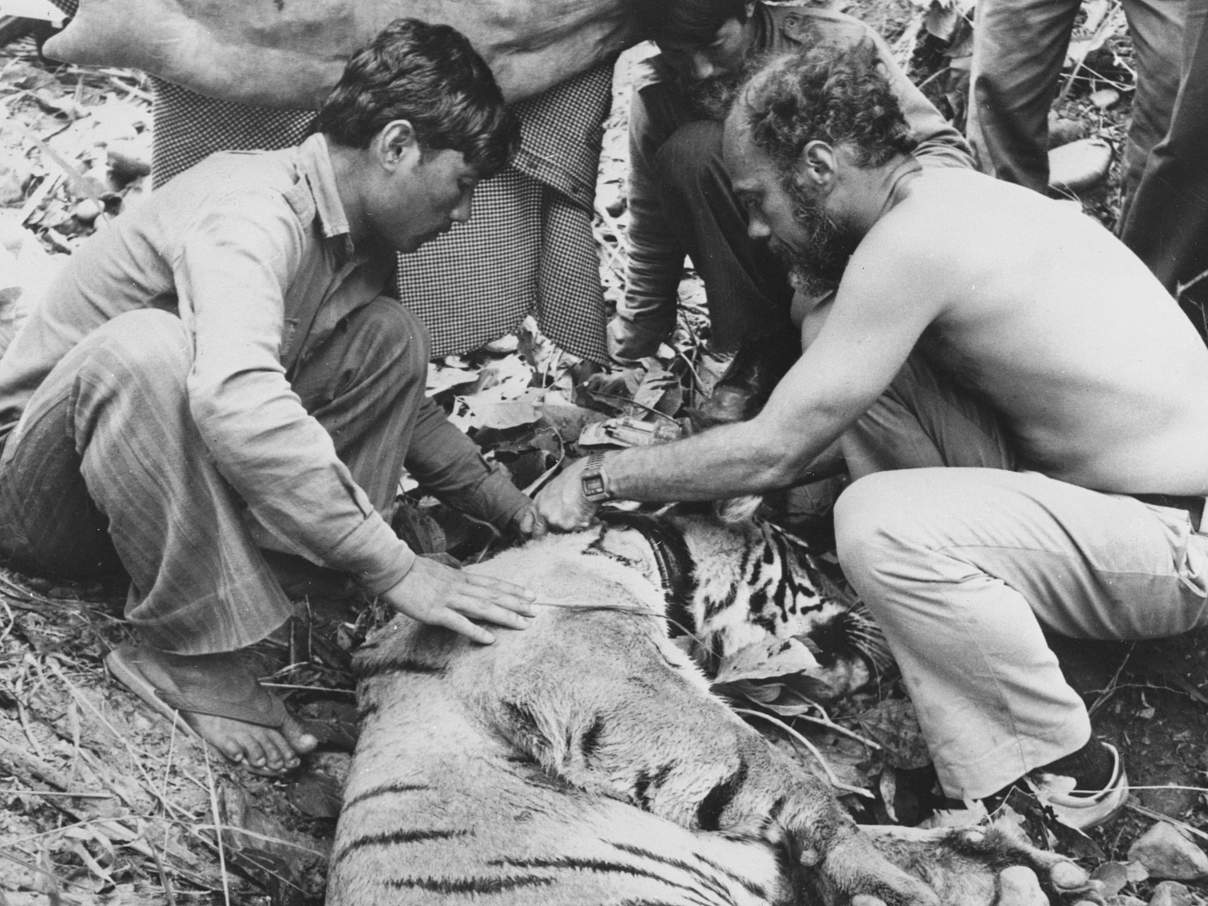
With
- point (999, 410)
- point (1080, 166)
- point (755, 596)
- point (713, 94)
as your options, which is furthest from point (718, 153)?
point (1080, 166)

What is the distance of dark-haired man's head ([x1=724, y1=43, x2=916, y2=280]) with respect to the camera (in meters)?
3.15

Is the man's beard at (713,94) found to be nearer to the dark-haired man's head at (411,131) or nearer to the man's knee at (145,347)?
the dark-haired man's head at (411,131)

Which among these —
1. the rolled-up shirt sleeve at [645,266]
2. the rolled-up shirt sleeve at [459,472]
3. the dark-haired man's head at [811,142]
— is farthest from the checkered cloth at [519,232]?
the dark-haired man's head at [811,142]

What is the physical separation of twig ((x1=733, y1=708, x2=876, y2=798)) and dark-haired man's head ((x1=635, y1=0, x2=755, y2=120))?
1.95m

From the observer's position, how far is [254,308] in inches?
106

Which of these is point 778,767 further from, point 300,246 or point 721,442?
point 300,246

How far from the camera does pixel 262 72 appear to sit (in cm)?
360

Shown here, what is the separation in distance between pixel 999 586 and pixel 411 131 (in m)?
1.83

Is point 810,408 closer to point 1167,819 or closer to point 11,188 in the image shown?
point 1167,819

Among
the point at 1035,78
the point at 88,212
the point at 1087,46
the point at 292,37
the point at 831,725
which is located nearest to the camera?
the point at 831,725

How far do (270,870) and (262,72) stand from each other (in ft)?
7.25

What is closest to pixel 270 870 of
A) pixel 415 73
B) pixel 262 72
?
pixel 415 73

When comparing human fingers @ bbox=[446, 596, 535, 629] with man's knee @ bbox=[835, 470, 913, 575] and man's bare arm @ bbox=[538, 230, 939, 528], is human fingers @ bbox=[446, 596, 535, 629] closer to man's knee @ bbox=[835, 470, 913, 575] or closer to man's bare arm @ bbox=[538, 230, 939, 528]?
man's bare arm @ bbox=[538, 230, 939, 528]

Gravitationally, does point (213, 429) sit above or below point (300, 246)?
below
